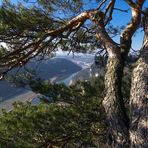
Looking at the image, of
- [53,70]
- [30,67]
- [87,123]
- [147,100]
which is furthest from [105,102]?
[53,70]

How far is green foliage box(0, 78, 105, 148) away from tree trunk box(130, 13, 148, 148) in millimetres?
1375

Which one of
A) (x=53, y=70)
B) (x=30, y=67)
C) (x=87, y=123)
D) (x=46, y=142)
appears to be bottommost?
(x=46, y=142)

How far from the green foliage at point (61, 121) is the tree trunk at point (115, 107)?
97 cm

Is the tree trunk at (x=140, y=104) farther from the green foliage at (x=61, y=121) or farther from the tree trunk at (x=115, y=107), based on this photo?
the green foliage at (x=61, y=121)

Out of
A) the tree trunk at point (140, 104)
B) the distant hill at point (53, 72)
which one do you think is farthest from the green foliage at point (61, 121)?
the distant hill at point (53, 72)

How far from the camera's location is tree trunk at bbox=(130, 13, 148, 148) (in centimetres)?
371

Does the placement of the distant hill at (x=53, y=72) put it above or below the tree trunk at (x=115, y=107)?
above

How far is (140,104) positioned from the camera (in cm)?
383

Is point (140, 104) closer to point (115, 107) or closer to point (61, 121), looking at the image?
point (115, 107)

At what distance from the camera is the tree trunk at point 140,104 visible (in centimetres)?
371

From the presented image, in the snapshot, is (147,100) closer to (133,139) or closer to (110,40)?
(133,139)

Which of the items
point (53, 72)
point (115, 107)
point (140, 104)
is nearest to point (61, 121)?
point (115, 107)

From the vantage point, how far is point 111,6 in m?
5.11

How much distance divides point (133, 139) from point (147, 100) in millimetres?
431
